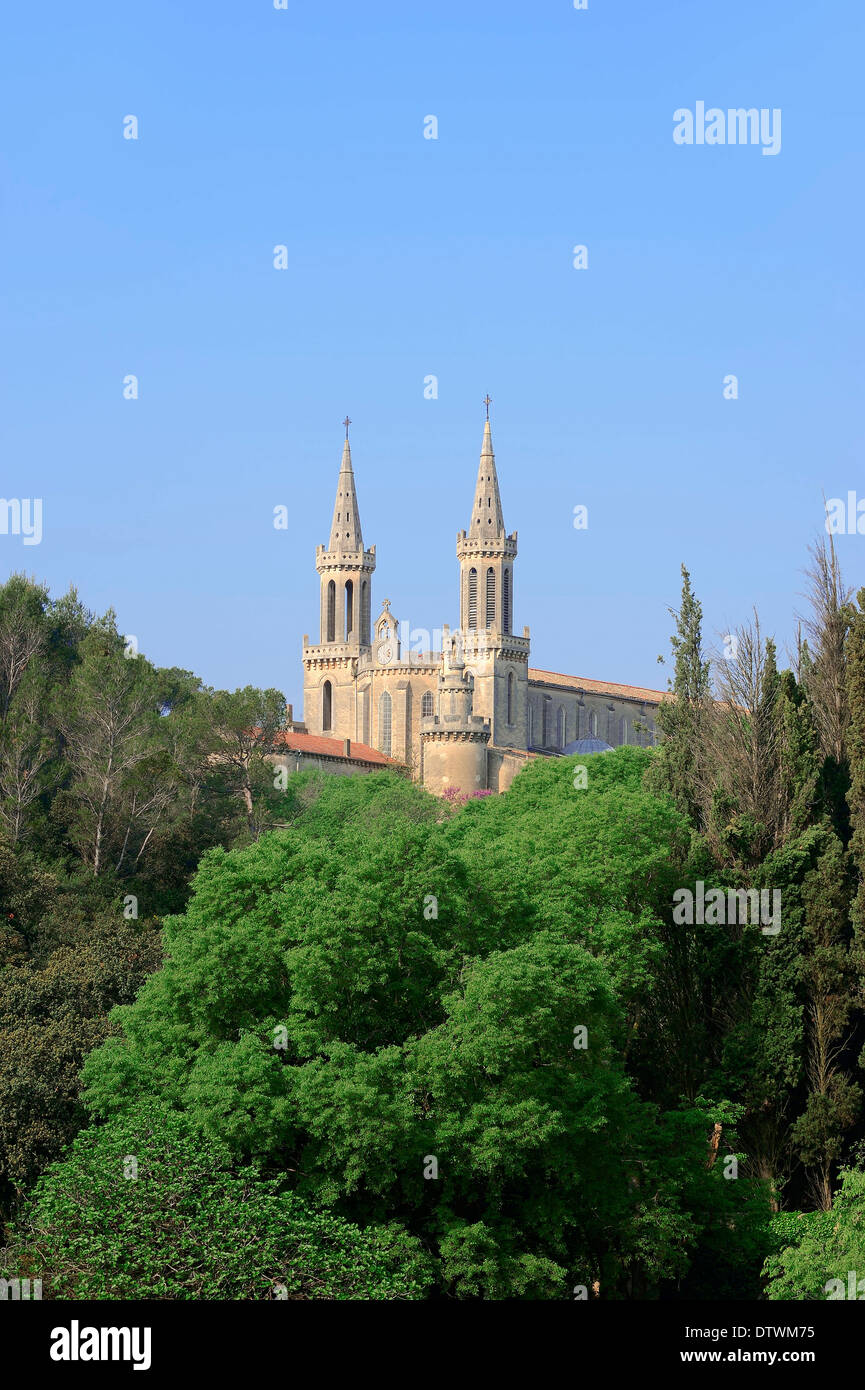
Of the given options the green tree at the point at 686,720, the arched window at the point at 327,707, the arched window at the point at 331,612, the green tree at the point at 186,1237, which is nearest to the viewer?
the green tree at the point at 186,1237

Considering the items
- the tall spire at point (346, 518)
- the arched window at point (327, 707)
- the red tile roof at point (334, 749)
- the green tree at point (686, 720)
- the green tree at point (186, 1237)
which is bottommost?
the green tree at point (186, 1237)

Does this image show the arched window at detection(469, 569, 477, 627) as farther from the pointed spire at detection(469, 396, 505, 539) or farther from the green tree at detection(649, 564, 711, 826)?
the green tree at detection(649, 564, 711, 826)

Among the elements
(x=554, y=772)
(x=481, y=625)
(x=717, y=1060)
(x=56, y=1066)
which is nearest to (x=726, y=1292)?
(x=717, y=1060)

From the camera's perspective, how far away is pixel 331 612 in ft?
377

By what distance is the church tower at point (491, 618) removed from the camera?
109812 millimetres

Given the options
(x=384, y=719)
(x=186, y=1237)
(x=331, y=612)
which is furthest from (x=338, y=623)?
(x=186, y=1237)

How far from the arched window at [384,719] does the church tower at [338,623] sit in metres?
4.50

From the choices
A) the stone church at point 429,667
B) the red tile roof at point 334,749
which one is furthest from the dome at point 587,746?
the red tile roof at point 334,749

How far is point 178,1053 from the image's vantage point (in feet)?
107

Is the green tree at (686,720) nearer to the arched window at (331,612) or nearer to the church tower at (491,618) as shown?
the church tower at (491,618)

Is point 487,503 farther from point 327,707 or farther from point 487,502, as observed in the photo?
point 327,707

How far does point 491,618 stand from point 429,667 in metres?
6.83
